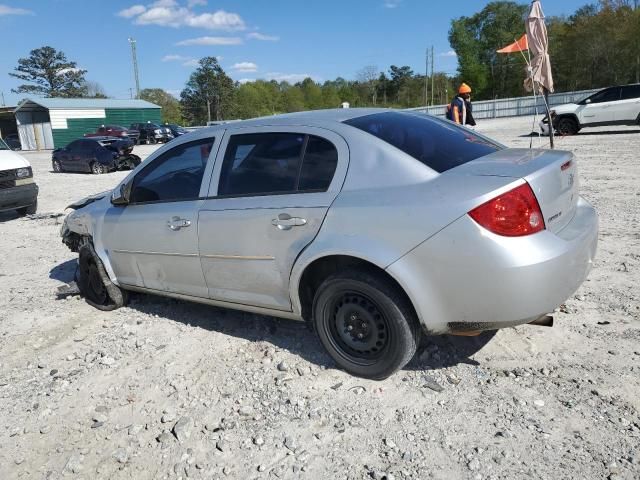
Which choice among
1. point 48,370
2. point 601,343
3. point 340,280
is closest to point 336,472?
point 340,280

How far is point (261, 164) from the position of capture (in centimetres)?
365

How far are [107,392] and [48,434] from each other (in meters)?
0.46

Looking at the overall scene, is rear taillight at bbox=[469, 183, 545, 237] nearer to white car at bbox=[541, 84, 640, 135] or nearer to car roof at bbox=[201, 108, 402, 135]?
car roof at bbox=[201, 108, 402, 135]

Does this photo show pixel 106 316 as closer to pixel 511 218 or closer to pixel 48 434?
pixel 48 434

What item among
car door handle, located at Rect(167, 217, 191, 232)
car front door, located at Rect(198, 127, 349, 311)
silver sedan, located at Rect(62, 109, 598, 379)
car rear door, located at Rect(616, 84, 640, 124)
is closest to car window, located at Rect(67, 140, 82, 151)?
silver sedan, located at Rect(62, 109, 598, 379)

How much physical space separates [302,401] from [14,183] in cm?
872

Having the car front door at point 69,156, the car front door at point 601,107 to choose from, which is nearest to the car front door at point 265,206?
the car front door at point 601,107

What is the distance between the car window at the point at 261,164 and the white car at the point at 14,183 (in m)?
7.49

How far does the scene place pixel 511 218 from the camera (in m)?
2.73

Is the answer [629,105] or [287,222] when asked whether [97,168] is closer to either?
[287,222]

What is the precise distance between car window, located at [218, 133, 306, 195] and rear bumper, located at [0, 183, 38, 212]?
24.6 ft

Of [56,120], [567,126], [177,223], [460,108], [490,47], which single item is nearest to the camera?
[177,223]

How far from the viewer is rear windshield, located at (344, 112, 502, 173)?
316cm

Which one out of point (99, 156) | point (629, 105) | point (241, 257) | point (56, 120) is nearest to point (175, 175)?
→ point (241, 257)
